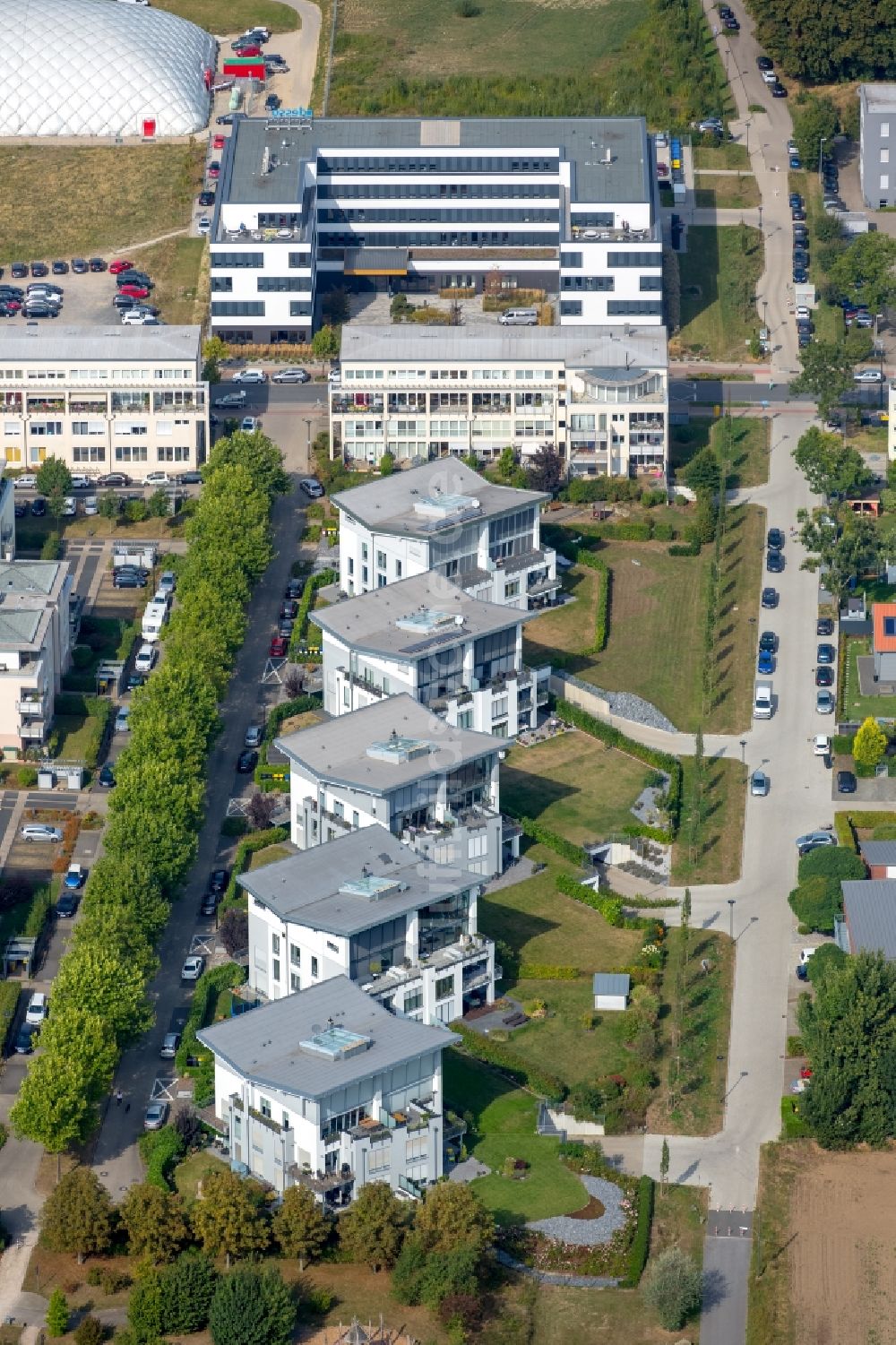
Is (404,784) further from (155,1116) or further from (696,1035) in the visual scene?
(155,1116)

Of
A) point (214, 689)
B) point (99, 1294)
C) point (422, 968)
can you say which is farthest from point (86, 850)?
point (99, 1294)

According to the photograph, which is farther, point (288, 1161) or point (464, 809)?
point (464, 809)

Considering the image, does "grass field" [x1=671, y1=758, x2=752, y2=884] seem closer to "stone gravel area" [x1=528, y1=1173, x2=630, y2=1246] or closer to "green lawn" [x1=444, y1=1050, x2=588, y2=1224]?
"green lawn" [x1=444, y1=1050, x2=588, y2=1224]

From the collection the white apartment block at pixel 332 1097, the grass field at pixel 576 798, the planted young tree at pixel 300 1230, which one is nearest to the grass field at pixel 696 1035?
the white apartment block at pixel 332 1097

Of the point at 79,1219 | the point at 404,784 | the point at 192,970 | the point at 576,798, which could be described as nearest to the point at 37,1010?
the point at 192,970

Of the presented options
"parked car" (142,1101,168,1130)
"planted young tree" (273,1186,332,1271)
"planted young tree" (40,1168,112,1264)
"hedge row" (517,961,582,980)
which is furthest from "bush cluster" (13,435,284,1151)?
"hedge row" (517,961,582,980)

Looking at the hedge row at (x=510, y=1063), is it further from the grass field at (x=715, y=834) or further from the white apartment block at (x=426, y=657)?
the white apartment block at (x=426, y=657)

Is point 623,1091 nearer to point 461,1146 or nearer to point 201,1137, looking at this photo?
point 461,1146
